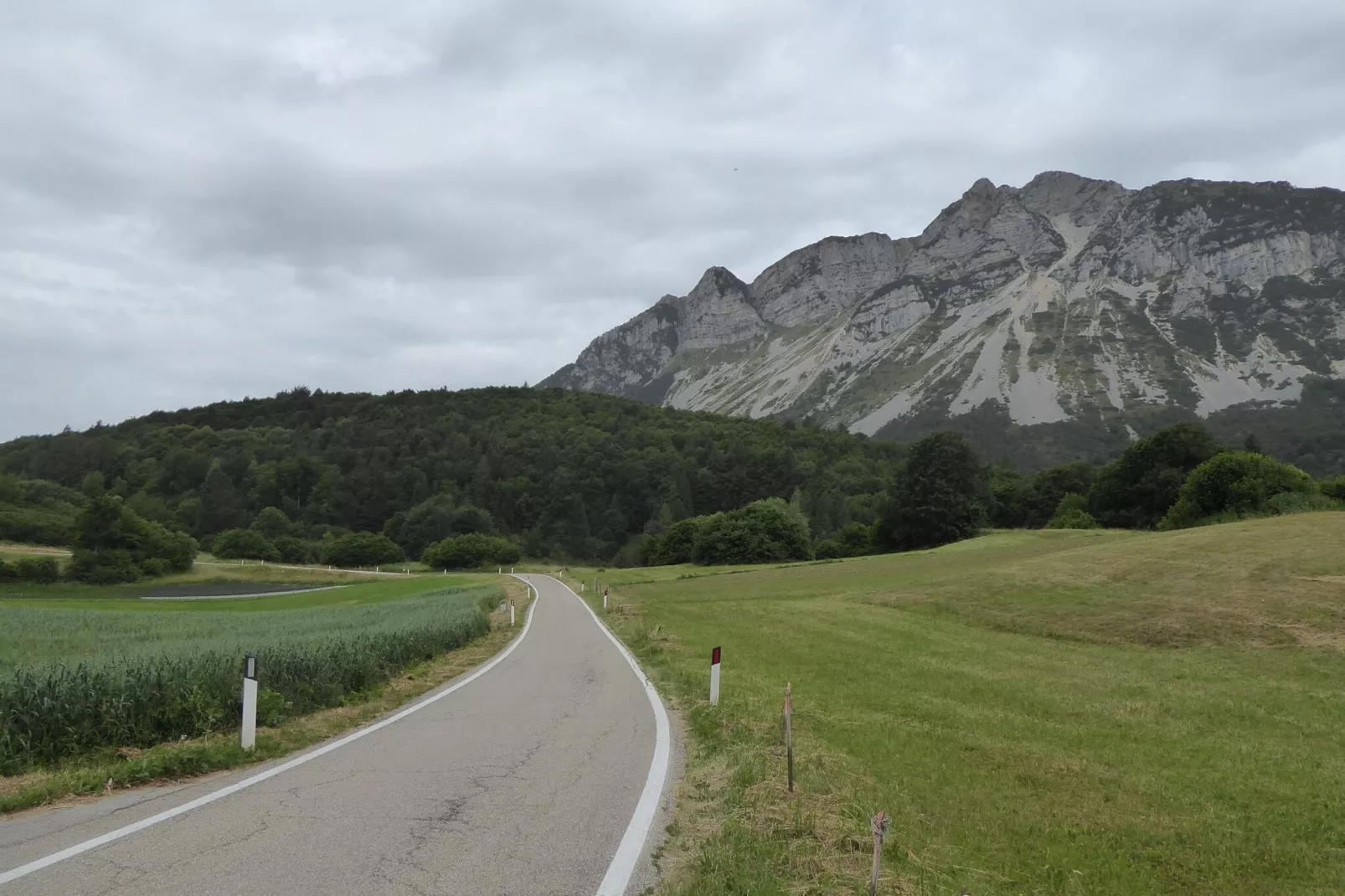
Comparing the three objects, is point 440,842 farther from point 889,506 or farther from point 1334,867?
point 889,506

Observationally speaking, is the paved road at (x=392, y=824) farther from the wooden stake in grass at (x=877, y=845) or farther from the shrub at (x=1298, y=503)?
the shrub at (x=1298, y=503)

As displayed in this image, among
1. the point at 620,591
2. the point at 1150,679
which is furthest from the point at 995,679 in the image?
the point at 620,591

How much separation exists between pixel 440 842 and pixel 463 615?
19.4 meters

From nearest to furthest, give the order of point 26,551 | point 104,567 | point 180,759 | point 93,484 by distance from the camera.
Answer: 1. point 180,759
2. point 104,567
3. point 26,551
4. point 93,484

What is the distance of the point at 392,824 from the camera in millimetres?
6285

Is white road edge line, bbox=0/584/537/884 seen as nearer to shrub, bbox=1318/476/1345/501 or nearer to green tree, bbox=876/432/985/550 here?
shrub, bbox=1318/476/1345/501

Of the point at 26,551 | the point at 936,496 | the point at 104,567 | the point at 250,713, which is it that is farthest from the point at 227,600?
the point at 936,496

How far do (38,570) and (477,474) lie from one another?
262 ft

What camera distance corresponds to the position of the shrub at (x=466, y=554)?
98.3 meters

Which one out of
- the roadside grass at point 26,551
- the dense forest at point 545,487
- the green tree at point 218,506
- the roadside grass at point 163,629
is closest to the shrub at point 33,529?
the dense forest at point 545,487

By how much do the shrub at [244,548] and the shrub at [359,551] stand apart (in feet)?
21.9

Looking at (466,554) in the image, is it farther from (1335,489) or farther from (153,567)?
(1335,489)

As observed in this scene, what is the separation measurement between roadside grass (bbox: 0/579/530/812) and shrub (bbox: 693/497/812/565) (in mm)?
75385

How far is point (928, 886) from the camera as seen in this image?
5387 mm
